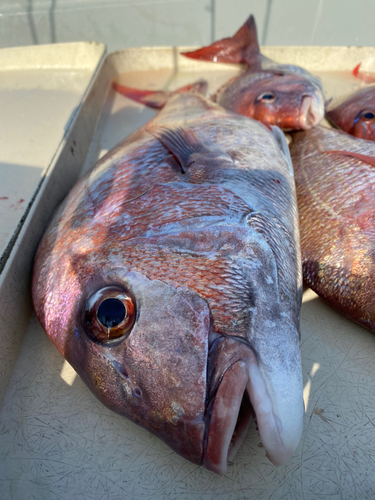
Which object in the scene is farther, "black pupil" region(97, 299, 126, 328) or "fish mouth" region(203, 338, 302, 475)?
"black pupil" region(97, 299, 126, 328)

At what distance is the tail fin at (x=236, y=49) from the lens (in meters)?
3.65

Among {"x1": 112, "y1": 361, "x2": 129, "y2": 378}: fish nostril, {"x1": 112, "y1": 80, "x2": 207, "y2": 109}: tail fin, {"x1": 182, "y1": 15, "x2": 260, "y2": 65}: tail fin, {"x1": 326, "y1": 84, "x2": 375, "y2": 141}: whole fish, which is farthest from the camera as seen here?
{"x1": 182, "y1": 15, "x2": 260, "y2": 65}: tail fin

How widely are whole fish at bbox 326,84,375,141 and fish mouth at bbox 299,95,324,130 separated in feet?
0.86

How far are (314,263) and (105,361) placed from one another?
123 centimetres

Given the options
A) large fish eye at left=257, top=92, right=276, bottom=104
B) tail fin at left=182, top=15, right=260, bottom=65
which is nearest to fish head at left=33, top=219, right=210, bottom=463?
large fish eye at left=257, top=92, right=276, bottom=104

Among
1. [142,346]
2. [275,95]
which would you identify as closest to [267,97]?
[275,95]

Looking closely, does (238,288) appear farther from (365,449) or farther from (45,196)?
(45,196)

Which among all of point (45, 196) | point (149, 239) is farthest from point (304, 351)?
point (45, 196)

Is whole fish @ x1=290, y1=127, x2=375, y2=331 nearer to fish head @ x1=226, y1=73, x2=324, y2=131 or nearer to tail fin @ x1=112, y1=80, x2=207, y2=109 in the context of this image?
fish head @ x1=226, y1=73, x2=324, y2=131

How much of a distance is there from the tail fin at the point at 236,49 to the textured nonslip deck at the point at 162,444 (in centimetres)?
310

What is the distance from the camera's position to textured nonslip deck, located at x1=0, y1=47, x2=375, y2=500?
50.1 inches

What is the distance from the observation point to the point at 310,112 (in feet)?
8.80

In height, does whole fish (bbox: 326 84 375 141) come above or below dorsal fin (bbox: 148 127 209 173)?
below

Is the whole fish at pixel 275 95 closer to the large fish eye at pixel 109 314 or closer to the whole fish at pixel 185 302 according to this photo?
the whole fish at pixel 185 302
